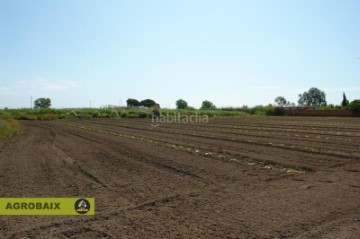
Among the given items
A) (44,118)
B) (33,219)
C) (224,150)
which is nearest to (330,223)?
(33,219)

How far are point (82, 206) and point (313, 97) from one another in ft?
498

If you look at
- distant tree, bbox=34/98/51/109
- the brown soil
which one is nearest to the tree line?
distant tree, bbox=34/98/51/109

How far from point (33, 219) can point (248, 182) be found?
4.61 meters

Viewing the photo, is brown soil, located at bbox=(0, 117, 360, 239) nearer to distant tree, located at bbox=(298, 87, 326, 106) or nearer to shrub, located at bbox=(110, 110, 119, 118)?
shrub, located at bbox=(110, 110, 119, 118)

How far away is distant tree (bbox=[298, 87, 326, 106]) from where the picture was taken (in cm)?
14312

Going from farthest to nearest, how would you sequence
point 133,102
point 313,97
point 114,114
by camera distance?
point 313,97 < point 133,102 < point 114,114

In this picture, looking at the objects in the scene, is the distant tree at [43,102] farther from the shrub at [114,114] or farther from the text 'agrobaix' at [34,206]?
the text 'agrobaix' at [34,206]

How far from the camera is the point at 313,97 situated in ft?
476

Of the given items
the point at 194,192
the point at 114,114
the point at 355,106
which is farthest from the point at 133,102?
the point at 194,192

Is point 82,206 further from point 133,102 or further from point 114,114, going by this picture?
point 133,102

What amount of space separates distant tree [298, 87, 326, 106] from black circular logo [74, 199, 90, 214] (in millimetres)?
149032

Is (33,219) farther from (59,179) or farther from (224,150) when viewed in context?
(224,150)

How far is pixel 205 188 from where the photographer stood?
284 inches

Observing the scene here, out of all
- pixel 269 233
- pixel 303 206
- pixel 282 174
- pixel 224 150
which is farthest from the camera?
pixel 224 150
